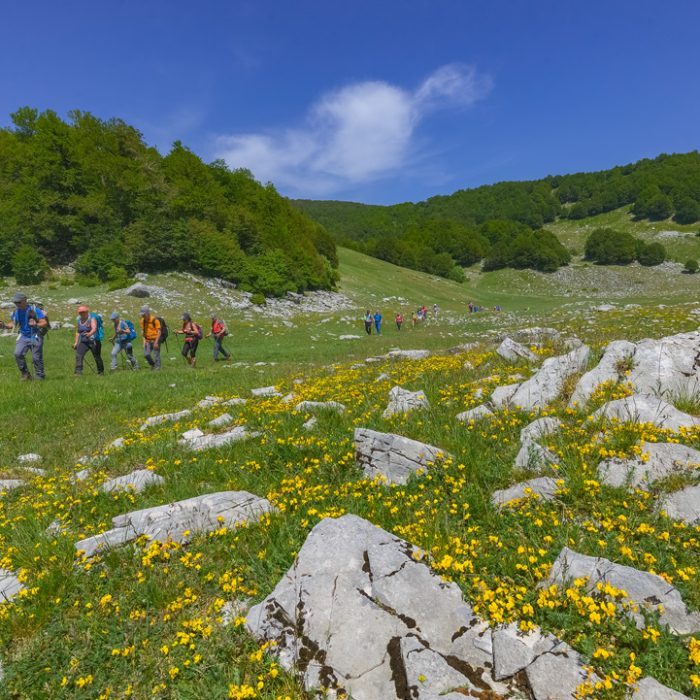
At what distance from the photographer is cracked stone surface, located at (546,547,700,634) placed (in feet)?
9.81

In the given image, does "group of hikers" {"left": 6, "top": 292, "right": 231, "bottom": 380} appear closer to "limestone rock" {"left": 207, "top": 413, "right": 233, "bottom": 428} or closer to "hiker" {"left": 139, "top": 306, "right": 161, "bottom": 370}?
"hiker" {"left": 139, "top": 306, "right": 161, "bottom": 370}

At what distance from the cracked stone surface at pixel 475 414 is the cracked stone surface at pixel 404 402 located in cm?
90

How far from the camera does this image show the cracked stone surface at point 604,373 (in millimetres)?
6617

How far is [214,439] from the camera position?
24.6 feet

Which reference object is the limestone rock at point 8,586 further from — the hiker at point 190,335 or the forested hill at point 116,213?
the forested hill at point 116,213

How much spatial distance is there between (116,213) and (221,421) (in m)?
51.6

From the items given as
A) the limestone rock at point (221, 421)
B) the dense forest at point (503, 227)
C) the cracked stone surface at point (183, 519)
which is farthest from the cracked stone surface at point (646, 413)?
the dense forest at point (503, 227)

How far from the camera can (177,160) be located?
57.3 m

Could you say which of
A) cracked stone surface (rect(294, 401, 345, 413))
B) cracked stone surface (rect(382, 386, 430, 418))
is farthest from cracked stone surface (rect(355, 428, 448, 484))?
cracked stone surface (rect(294, 401, 345, 413))

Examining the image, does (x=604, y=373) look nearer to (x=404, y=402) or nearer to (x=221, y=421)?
(x=404, y=402)

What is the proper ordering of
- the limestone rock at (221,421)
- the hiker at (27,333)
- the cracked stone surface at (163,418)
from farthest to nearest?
1. the hiker at (27,333)
2. the cracked stone surface at (163,418)
3. the limestone rock at (221,421)

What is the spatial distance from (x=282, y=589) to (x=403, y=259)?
376 feet

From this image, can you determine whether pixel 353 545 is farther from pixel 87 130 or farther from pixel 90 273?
pixel 87 130

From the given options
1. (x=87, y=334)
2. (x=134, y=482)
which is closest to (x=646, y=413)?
(x=134, y=482)
